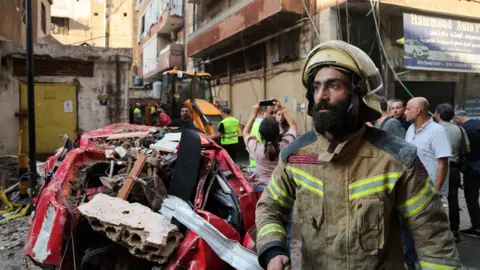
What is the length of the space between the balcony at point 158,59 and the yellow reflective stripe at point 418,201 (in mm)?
21861

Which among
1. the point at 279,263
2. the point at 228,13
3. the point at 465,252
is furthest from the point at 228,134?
the point at 228,13

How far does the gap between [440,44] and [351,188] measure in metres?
10.1

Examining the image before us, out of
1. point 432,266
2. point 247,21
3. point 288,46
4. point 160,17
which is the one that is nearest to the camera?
point 432,266

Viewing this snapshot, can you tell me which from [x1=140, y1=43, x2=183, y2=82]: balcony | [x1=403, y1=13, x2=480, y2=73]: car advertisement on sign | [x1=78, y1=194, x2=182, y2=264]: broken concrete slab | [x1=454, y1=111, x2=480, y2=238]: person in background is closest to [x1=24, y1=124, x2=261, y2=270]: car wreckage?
[x1=78, y1=194, x2=182, y2=264]: broken concrete slab

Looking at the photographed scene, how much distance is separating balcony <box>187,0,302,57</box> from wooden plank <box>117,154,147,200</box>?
341 inches

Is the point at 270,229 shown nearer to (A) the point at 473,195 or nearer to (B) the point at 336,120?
(B) the point at 336,120

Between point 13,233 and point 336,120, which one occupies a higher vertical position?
point 336,120

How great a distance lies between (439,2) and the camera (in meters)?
10.2

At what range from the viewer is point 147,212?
2789 mm

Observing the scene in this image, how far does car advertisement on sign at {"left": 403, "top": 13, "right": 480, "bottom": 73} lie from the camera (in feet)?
30.6

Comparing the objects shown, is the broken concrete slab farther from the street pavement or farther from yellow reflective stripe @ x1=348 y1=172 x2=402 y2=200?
the street pavement

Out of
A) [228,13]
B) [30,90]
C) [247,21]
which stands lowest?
[30,90]

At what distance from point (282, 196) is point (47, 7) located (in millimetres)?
22485

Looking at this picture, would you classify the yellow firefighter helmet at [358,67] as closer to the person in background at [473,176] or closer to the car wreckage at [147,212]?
the car wreckage at [147,212]
